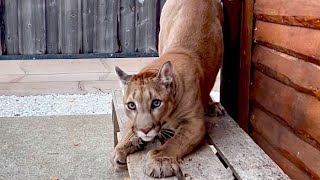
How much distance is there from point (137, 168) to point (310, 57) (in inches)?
38.3

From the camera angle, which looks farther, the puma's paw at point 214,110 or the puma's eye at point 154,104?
the puma's paw at point 214,110

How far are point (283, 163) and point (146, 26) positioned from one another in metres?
3.46

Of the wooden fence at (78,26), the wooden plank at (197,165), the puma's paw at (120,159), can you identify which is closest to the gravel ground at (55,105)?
the wooden fence at (78,26)

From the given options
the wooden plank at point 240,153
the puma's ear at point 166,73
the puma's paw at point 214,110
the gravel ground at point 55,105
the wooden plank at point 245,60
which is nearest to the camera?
the wooden plank at point 240,153

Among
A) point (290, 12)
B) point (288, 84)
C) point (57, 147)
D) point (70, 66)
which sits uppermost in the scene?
point (290, 12)

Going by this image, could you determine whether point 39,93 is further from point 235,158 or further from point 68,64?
point 235,158

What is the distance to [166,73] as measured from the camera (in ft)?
8.80

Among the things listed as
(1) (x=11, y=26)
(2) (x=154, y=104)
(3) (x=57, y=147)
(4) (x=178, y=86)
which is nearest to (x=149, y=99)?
(2) (x=154, y=104)

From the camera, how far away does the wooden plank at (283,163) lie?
2.81 m

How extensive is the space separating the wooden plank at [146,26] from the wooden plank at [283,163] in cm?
288

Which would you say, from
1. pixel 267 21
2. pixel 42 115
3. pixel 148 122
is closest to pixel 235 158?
pixel 148 122

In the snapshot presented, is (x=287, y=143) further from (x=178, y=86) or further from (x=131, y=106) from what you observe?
(x=131, y=106)

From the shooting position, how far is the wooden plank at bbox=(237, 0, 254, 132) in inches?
142

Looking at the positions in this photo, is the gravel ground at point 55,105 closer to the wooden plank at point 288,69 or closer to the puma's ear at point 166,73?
the wooden plank at point 288,69
